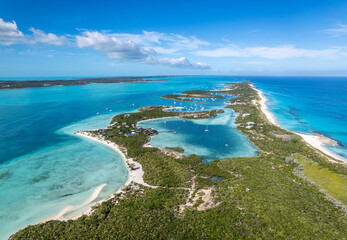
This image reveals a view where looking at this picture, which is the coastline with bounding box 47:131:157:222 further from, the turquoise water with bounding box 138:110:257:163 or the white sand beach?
the turquoise water with bounding box 138:110:257:163

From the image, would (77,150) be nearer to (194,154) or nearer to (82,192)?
(82,192)

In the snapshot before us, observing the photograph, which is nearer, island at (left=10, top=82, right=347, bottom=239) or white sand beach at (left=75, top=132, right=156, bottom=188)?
island at (left=10, top=82, right=347, bottom=239)

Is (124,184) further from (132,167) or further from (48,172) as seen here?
(48,172)

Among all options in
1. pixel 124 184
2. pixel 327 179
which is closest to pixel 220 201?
pixel 124 184

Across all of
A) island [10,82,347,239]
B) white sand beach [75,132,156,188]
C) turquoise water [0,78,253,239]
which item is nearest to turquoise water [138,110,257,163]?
turquoise water [0,78,253,239]

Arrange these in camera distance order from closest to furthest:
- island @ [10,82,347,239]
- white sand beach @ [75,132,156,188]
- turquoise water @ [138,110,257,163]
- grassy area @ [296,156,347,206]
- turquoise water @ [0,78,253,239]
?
island @ [10,82,347,239], turquoise water @ [0,78,253,239], grassy area @ [296,156,347,206], white sand beach @ [75,132,156,188], turquoise water @ [138,110,257,163]

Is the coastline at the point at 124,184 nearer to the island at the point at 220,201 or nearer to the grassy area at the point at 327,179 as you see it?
the island at the point at 220,201


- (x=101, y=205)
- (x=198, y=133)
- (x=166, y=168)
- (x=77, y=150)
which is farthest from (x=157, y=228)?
(x=198, y=133)
